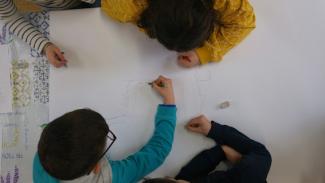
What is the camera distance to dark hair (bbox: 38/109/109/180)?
669 mm

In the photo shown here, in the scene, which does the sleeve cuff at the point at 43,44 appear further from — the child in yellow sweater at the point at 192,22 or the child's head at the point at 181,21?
the child's head at the point at 181,21

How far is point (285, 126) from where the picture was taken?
87 centimetres

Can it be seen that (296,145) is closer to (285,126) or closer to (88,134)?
(285,126)

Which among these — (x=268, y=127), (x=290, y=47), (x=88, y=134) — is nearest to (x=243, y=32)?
(x=290, y=47)

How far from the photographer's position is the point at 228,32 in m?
0.83

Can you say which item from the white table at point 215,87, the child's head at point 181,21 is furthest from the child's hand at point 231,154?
the child's head at point 181,21

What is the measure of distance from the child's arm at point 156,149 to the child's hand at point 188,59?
0.19 feet

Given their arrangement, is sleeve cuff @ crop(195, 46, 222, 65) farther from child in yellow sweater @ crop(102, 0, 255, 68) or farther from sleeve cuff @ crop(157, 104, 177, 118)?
sleeve cuff @ crop(157, 104, 177, 118)

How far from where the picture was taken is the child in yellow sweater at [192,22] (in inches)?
26.8

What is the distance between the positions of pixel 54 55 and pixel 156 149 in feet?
1.10

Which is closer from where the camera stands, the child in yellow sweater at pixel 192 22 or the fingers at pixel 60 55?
the child in yellow sweater at pixel 192 22

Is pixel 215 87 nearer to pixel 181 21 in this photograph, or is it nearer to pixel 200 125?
pixel 200 125

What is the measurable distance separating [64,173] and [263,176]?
44cm

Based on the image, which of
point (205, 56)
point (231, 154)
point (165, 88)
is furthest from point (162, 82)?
point (231, 154)
